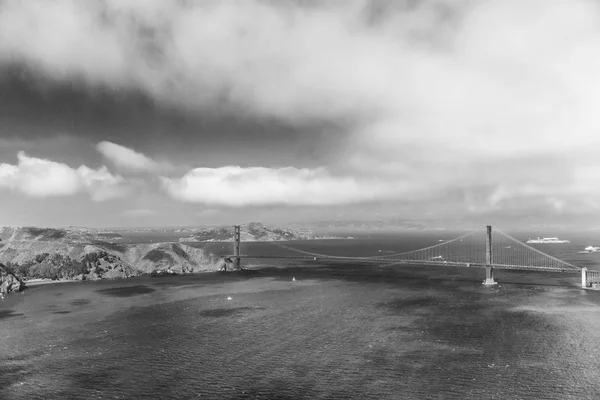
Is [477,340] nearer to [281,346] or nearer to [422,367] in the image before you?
[422,367]

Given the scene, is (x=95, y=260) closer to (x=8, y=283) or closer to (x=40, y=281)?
(x=40, y=281)

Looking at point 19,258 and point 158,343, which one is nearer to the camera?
point 158,343

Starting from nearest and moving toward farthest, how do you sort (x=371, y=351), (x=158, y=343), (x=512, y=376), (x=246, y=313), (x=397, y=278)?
(x=512, y=376) < (x=371, y=351) < (x=158, y=343) < (x=246, y=313) < (x=397, y=278)

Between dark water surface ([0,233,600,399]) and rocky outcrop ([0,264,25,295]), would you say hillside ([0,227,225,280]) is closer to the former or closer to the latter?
rocky outcrop ([0,264,25,295])

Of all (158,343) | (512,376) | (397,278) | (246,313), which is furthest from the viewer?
(397,278)

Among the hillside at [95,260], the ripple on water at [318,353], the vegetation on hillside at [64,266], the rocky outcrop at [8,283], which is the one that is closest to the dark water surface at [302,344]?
the ripple on water at [318,353]

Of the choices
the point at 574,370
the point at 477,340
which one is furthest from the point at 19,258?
the point at 574,370

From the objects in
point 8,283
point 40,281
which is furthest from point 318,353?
point 40,281
